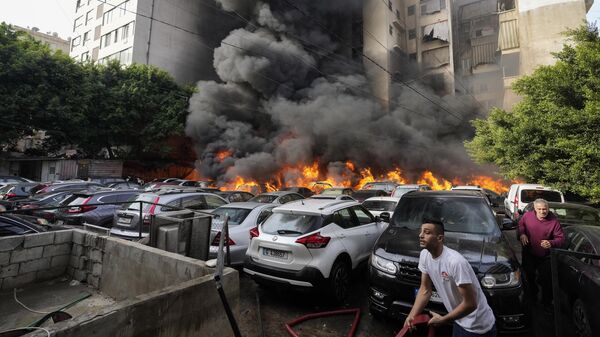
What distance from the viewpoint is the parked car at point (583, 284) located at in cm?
300

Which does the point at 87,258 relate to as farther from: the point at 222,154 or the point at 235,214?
the point at 222,154

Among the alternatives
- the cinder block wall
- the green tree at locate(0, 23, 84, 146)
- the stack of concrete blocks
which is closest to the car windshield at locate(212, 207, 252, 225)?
the stack of concrete blocks

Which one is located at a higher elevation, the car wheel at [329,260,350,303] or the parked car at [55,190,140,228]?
the parked car at [55,190,140,228]

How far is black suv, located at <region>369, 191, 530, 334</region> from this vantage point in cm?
305

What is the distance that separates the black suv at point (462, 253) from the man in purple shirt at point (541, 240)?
0.87ft

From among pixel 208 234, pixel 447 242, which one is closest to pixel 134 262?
pixel 208 234

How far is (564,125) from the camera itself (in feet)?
28.9

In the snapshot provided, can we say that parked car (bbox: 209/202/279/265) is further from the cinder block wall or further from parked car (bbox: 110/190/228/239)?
the cinder block wall

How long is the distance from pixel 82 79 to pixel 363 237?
27.0 meters

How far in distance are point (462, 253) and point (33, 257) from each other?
19.8ft

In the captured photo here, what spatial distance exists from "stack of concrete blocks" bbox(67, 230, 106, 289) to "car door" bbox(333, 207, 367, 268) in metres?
3.61

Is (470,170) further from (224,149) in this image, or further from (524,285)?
(524,285)

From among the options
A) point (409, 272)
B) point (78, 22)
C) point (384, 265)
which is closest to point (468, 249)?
point (409, 272)

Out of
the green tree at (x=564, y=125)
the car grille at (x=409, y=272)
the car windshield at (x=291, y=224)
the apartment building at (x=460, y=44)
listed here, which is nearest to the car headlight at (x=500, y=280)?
the car grille at (x=409, y=272)
